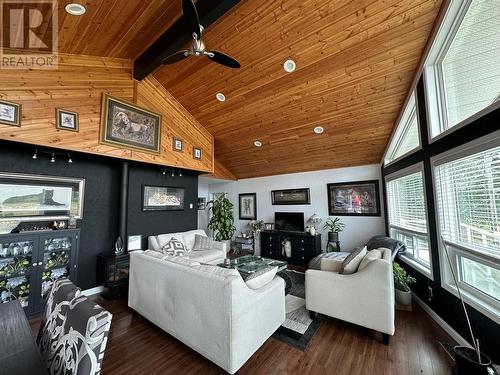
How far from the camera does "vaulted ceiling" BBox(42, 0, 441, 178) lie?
2445 mm

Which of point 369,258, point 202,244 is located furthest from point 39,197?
point 369,258

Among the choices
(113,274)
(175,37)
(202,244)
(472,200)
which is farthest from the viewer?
(202,244)

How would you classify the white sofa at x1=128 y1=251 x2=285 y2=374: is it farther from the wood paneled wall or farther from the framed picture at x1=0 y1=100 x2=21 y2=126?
the framed picture at x1=0 y1=100 x2=21 y2=126

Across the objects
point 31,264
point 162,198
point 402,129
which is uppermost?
point 402,129

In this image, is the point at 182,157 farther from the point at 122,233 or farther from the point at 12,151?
the point at 12,151

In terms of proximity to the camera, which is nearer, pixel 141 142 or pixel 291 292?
pixel 291 292

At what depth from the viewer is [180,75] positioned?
12.6 ft

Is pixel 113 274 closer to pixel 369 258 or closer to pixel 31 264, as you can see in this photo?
pixel 31 264

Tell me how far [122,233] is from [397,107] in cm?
531

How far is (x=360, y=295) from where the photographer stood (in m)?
2.27

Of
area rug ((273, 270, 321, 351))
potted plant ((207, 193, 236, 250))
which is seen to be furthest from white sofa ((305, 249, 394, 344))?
potted plant ((207, 193, 236, 250))

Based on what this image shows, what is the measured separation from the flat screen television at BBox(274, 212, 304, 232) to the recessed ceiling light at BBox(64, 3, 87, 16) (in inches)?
209

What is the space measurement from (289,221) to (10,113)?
18.0 ft

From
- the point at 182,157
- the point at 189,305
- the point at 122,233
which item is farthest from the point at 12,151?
the point at 189,305
